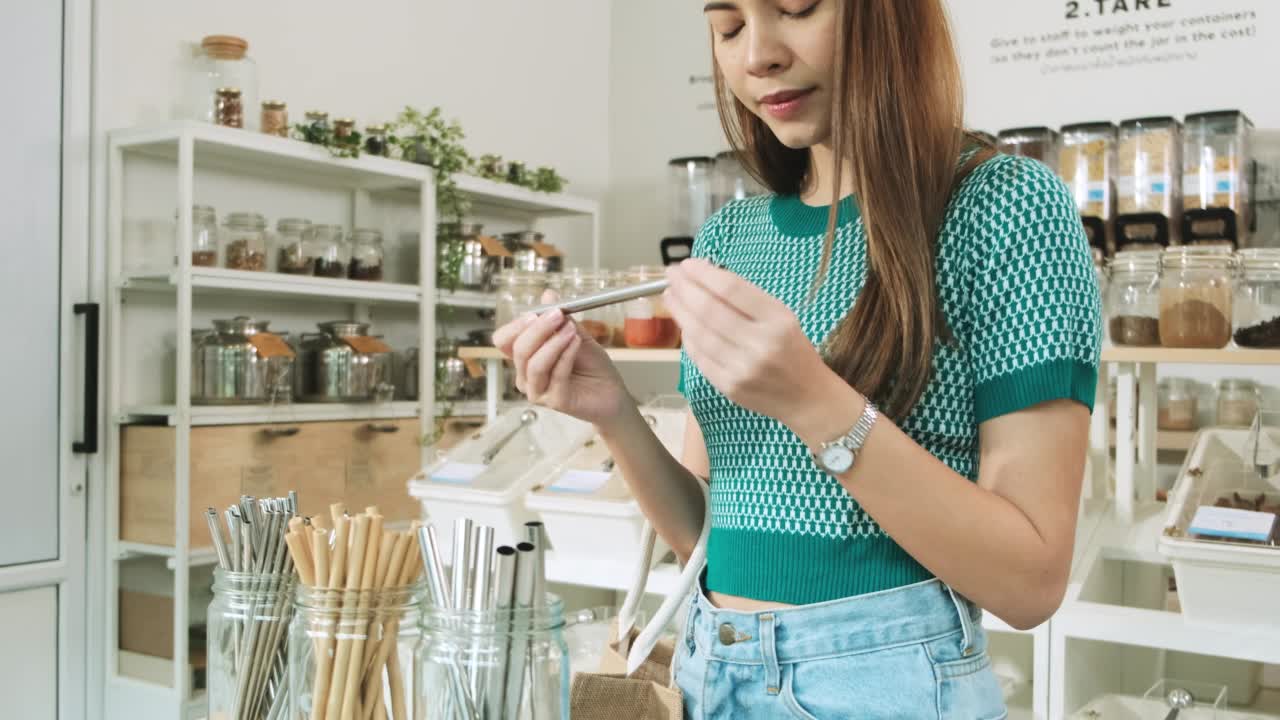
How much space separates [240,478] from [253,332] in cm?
44

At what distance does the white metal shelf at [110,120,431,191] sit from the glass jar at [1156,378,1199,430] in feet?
8.16

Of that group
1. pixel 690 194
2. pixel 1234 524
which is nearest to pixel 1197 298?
pixel 1234 524

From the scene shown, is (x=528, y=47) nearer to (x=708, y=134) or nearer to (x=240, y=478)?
(x=708, y=134)

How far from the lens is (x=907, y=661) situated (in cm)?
87

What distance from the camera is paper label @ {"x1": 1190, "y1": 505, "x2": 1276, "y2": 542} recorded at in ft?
5.68

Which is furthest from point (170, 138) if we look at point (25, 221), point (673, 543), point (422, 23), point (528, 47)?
point (673, 543)

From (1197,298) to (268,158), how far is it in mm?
2635

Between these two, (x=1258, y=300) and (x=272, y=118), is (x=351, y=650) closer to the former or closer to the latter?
(x=1258, y=300)

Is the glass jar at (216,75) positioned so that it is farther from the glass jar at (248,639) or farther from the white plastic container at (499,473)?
the glass jar at (248,639)

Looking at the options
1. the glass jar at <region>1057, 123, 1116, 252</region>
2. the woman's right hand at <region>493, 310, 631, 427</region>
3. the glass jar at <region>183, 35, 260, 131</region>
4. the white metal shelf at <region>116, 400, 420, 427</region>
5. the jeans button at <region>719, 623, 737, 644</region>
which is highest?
the glass jar at <region>183, 35, 260, 131</region>

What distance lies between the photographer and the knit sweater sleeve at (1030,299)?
823 mm

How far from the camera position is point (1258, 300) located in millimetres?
1984

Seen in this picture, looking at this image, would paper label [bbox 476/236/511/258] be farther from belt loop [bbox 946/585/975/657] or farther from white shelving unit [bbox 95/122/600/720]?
belt loop [bbox 946/585/975/657]

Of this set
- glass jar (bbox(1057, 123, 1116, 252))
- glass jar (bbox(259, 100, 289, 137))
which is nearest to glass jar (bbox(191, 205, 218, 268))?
glass jar (bbox(259, 100, 289, 137))
